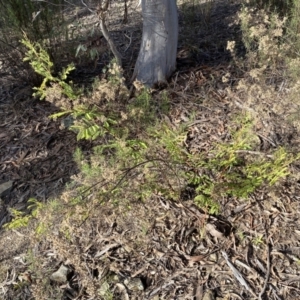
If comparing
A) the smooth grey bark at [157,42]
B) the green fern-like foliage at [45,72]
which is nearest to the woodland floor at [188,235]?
the smooth grey bark at [157,42]

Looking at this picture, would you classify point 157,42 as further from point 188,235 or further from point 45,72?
point 188,235

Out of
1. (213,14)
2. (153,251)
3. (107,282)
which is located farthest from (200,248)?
(213,14)

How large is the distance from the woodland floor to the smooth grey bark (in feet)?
1.51

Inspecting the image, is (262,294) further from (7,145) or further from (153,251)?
(7,145)

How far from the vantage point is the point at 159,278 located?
2324 millimetres

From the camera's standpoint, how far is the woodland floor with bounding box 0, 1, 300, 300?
2.27 m

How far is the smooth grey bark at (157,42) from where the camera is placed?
132 inches

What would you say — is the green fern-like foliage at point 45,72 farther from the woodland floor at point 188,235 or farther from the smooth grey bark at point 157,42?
the smooth grey bark at point 157,42

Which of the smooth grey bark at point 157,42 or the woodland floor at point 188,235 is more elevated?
the smooth grey bark at point 157,42

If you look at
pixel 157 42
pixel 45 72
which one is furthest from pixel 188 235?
pixel 157 42

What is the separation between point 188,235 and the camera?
8.11 ft

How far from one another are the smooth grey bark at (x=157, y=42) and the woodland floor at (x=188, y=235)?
461 millimetres

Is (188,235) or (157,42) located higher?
(157,42)

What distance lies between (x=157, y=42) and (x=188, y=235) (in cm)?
185
